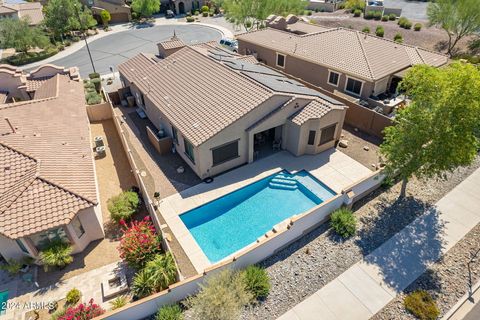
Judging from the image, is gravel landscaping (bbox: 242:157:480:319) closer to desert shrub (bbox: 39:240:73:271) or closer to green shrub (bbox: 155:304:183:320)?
green shrub (bbox: 155:304:183:320)

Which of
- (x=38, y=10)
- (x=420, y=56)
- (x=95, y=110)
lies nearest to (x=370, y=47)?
(x=420, y=56)

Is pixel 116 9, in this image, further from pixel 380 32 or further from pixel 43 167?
pixel 43 167

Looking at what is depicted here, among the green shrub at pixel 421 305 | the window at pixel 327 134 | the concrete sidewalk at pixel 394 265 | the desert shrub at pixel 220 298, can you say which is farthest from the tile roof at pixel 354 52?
the desert shrub at pixel 220 298

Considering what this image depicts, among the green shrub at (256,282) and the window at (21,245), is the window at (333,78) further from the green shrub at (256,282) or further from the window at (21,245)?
the window at (21,245)

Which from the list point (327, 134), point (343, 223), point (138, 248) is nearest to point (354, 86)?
point (327, 134)

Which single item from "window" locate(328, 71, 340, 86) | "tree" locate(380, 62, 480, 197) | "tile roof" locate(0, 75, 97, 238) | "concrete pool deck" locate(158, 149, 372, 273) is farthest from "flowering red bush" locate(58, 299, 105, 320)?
"window" locate(328, 71, 340, 86)

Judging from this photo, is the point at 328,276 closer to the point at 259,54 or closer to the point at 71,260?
the point at 71,260
